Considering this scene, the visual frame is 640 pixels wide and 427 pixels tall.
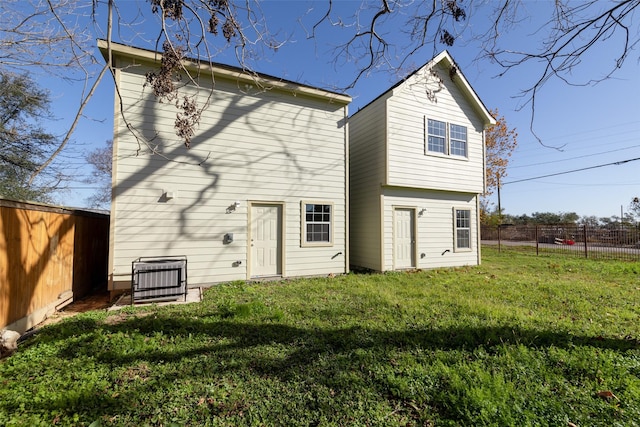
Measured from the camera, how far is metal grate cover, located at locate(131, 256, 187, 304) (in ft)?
17.4

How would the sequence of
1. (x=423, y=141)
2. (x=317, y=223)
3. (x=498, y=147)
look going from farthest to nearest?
(x=498, y=147), (x=423, y=141), (x=317, y=223)

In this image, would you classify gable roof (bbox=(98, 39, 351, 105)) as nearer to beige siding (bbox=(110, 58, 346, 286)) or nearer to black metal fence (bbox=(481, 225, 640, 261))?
beige siding (bbox=(110, 58, 346, 286))

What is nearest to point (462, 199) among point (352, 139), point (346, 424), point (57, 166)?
point (352, 139)

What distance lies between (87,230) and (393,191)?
8.55m

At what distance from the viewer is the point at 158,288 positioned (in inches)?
215

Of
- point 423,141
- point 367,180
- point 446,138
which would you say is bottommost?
point 367,180

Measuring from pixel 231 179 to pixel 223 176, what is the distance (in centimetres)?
21

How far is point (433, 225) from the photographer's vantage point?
9602 millimetres

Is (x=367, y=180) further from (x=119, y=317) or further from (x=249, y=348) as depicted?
(x=119, y=317)

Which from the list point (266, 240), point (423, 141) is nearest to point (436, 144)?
point (423, 141)

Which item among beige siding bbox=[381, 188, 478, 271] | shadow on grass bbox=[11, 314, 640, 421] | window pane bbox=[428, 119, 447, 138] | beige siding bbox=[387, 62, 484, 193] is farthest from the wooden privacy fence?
window pane bbox=[428, 119, 447, 138]

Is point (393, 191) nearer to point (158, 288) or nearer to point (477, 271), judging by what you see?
point (477, 271)

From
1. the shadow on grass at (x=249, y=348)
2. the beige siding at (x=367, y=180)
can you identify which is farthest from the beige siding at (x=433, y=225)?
the shadow on grass at (x=249, y=348)

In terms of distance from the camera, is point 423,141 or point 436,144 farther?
point 436,144
